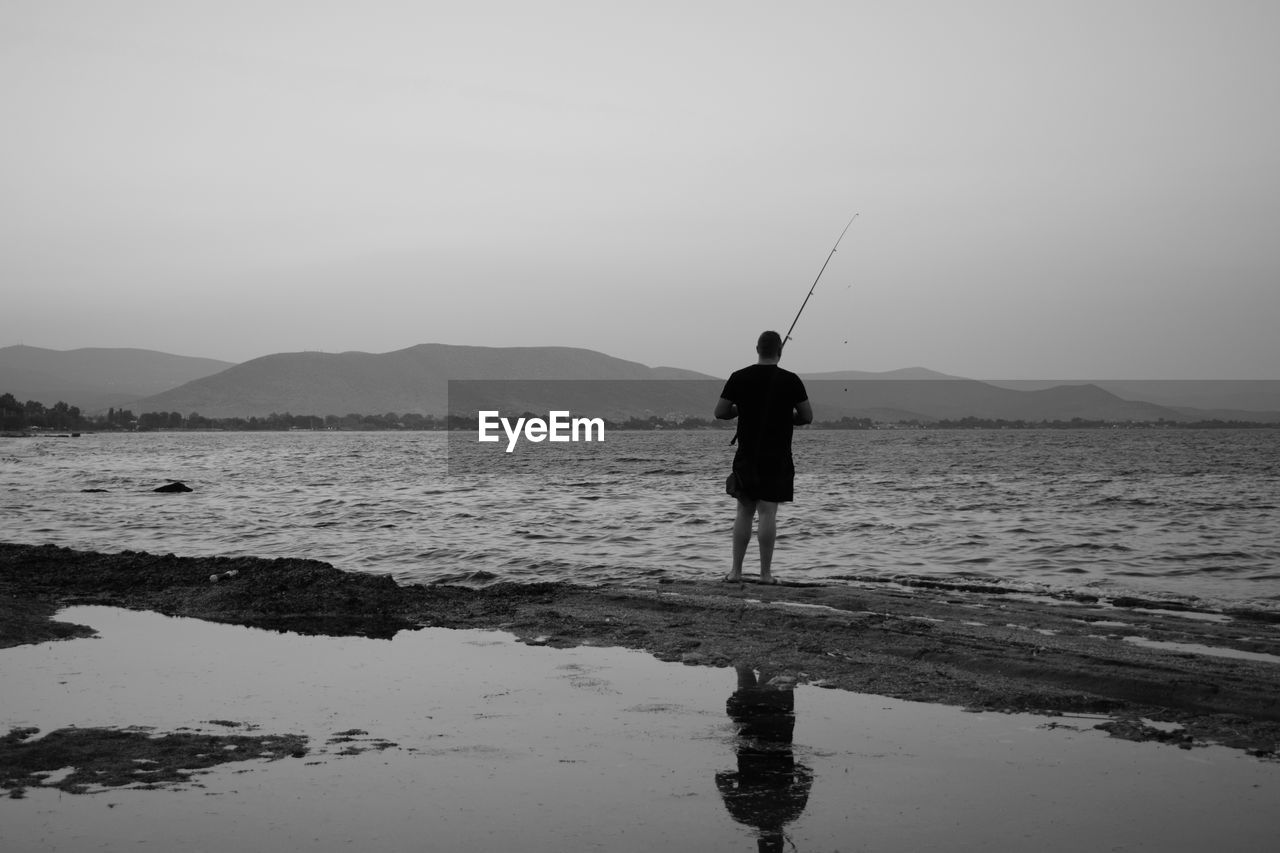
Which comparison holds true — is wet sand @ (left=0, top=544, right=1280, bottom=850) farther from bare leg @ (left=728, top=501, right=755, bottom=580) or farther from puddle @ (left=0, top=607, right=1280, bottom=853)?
bare leg @ (left=728, top=501, right=755, bottom=580)

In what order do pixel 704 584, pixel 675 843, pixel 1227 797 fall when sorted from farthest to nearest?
1. pixel 704 584
2. pixel 1227 797
3. pixel 675 843

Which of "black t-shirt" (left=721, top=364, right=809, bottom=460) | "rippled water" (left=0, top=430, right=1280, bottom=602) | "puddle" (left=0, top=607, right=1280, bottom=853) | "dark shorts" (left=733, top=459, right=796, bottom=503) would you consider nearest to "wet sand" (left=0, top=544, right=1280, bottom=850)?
"puddle" (left=0, top=607, right=1280, bottom=853)

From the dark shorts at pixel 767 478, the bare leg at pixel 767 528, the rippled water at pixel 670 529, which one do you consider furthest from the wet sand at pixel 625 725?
the rippled water at pixel 670 529

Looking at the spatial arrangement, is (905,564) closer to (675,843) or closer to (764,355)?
(764,355)

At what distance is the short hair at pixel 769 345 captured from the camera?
361 inches

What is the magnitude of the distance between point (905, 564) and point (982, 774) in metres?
9.70

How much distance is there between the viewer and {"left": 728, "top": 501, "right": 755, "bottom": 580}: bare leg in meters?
9.50

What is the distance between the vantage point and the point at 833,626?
7.27 m

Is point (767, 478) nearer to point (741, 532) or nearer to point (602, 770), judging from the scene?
point (741, 532)

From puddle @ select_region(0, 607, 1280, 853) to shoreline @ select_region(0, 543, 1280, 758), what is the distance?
488 mm

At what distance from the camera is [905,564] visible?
13.6 metres

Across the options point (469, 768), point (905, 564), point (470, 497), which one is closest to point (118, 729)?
point (469, 768)

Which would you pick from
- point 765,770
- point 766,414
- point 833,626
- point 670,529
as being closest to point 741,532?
point 766,414

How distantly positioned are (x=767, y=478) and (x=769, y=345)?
1191mm
